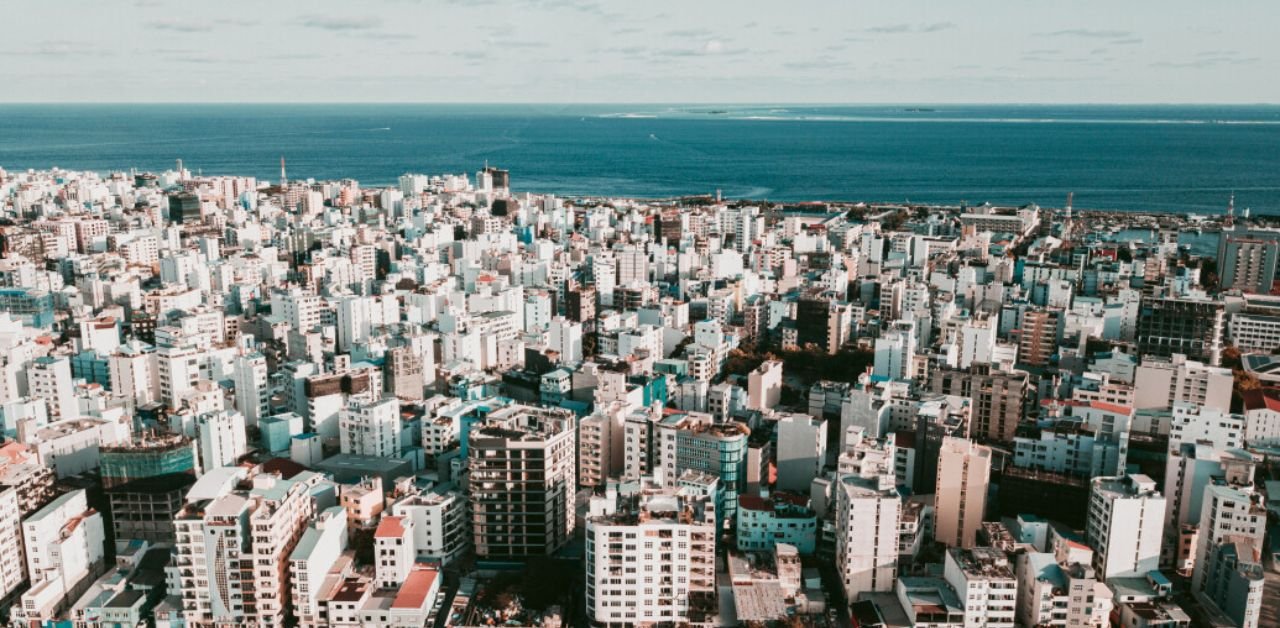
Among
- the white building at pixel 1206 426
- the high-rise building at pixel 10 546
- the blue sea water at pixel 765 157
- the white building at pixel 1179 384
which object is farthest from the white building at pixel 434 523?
the blue sea water at pixel 765 157

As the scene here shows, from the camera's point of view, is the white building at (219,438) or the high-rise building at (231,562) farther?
the white building at (219,438)

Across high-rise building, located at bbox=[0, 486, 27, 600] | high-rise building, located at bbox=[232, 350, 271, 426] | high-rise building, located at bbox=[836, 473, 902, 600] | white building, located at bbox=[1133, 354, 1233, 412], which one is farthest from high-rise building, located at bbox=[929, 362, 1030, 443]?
high-rise building, located at bbox=[0, 486, 27, 600]

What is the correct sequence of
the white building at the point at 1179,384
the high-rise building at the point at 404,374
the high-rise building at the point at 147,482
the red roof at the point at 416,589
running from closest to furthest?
the red roof at the point at 416,589, the high-rise building at the point at 147,482, the white building at the point at 1179,384, the high-rise building at the point at 404,374

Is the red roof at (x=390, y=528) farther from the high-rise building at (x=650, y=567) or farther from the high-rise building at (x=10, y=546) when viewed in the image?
the high-rise building at (x=10, y=546)

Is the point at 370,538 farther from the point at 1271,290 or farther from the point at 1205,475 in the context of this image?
the point at 1271,290

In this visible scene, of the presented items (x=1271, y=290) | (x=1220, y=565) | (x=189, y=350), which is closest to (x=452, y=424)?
(x=189, y=350)

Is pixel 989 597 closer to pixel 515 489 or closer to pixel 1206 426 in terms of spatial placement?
pixel 515 489
